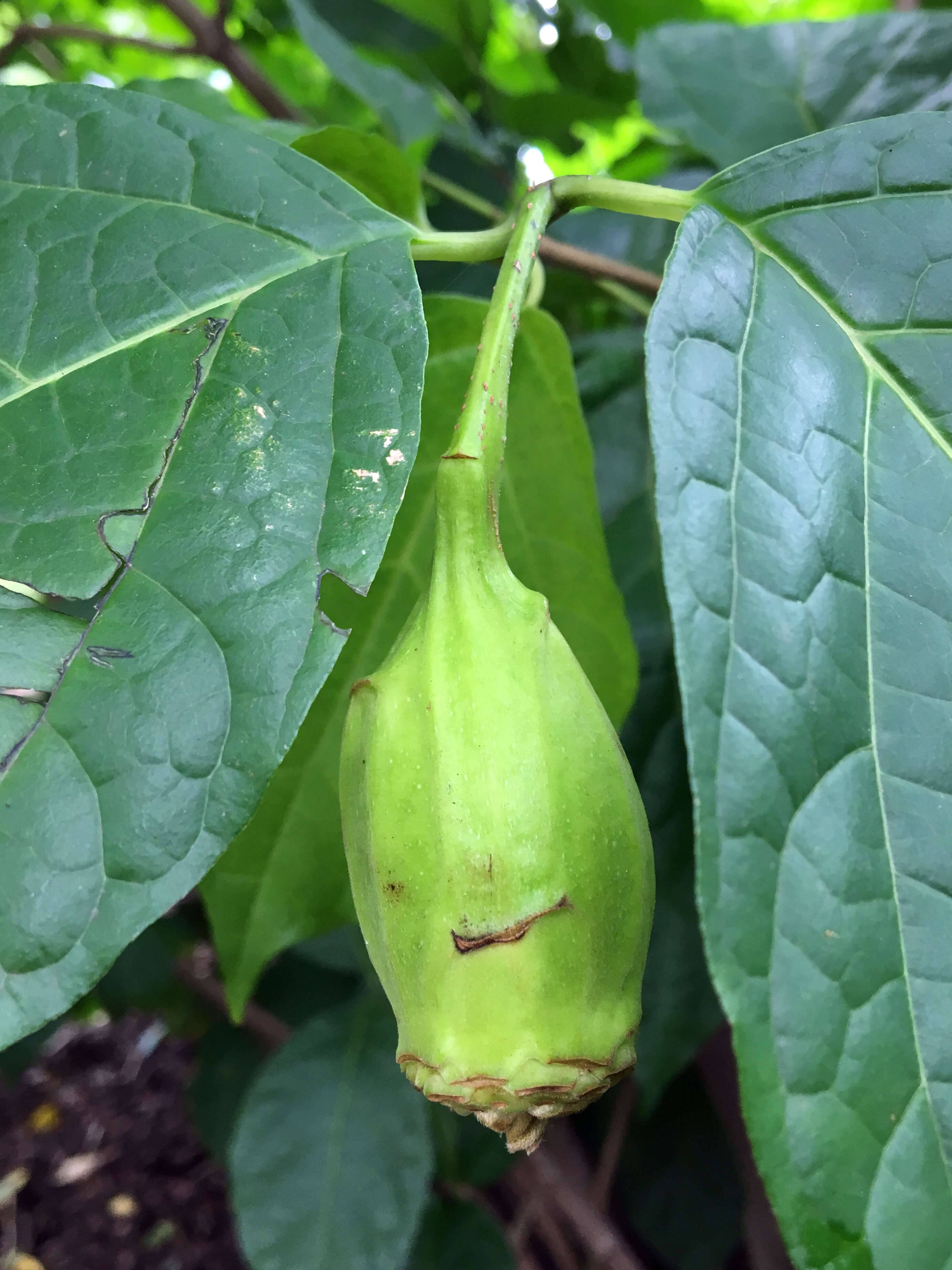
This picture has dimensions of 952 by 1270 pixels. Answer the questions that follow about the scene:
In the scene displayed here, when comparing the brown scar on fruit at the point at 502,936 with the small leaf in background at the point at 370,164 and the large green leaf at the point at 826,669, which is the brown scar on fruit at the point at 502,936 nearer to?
the large green leaf at the point at 826,669

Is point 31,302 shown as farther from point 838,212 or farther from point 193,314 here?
point 838,212

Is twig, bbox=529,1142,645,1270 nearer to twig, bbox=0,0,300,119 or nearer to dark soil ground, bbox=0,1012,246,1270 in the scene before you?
dark soil ground, bbox=0,1012,246,1270

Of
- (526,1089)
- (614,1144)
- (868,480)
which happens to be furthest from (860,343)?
(614,1144)

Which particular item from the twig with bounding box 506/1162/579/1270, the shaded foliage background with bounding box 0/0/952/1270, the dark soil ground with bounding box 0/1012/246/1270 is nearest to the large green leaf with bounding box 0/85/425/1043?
the shaded foliage background with bounding box 0/0/952/1270

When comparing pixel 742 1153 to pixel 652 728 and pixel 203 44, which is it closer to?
pixel 652 728

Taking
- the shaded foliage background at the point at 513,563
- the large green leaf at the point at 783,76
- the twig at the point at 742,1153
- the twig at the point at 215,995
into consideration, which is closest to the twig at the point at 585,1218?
the shaded foliage background at the point at 513,563

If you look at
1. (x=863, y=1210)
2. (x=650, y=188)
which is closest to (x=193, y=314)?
(x=650, y=188)
